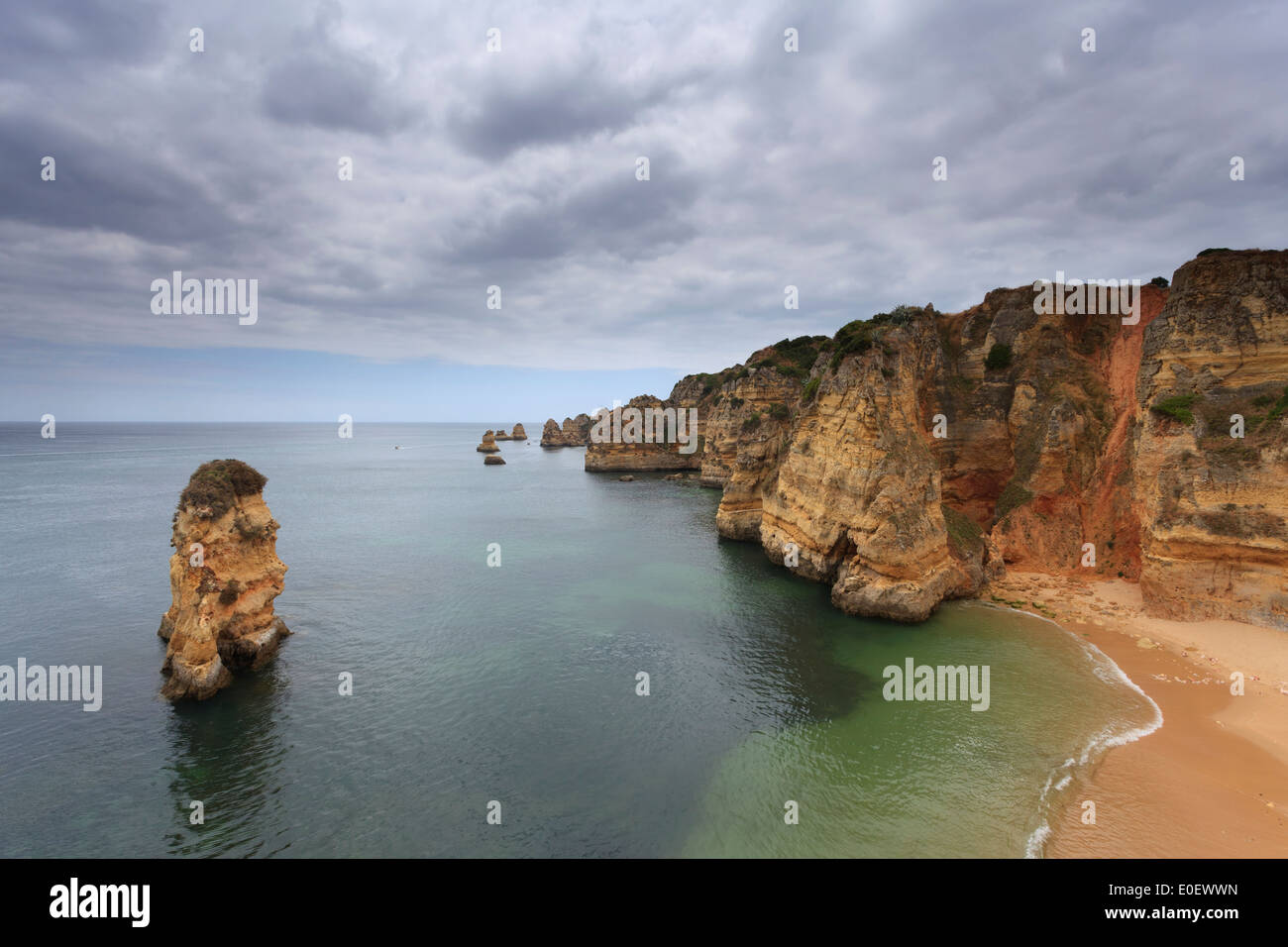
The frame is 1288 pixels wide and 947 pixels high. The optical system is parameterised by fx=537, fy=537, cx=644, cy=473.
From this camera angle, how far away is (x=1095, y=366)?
34781 millimetres

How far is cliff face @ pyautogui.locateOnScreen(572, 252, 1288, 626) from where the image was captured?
76.3ft

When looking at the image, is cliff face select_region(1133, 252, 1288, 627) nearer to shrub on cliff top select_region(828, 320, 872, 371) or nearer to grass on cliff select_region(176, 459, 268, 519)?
shrub on cliff top select_region(828, 320, 872, 371)

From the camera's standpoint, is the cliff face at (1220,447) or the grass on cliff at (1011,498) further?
the grass on cliff at (1011,498)

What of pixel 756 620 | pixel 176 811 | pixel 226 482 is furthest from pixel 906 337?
pixel 176 811

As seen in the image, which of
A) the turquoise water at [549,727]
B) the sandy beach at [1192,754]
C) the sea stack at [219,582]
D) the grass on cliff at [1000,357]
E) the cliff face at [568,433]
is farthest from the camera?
the cliff face at [568,433]

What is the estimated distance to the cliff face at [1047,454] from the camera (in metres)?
23.3

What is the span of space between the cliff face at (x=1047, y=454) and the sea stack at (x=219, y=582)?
2794 centimetres

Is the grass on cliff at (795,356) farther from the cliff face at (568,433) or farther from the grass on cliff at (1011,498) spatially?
the cliff face at (568,433)

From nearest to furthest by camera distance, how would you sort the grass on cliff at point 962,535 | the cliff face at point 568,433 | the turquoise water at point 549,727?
the turquoise water at point 549,727, the grass on cliff at point 962,535, the cliff face at point 568,433

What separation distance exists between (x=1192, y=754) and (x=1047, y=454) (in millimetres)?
20893

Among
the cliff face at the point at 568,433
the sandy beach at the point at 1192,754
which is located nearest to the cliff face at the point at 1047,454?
the sandy beach at the point at 1192,754

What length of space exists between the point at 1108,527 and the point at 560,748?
108ft

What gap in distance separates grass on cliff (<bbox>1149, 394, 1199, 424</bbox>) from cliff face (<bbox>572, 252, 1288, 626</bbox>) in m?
0.17

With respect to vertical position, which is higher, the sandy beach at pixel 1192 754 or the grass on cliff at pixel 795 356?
the grass on cliff at pixel 795 356
